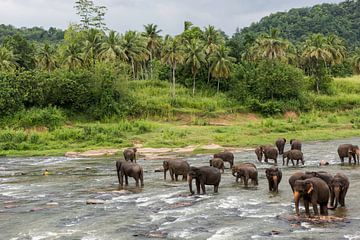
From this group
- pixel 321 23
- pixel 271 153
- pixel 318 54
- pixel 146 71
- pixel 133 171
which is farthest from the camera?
pixel 321 23

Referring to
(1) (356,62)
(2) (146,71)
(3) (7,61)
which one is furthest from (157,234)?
(1) (356,62)

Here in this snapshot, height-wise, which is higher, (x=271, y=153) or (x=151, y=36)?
(x=151, y=36)

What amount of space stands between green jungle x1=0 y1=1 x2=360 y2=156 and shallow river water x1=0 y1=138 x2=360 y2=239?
17.8m

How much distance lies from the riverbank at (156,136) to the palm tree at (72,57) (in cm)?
1960

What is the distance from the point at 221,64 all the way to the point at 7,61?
30.8 meters

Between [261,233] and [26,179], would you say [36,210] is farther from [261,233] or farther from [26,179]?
[26,179]

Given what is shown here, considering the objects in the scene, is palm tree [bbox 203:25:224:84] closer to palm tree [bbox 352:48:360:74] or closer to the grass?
the grass

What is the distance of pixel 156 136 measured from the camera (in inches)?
1842

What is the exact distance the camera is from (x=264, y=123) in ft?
175

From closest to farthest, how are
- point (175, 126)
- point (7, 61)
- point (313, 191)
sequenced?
point (313, 191) < point (175, 126) < point (7, 61)

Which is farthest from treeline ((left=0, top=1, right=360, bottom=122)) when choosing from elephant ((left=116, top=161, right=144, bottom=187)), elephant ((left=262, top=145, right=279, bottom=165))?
elephant ((left=116, top=161, right=144, bottom=187))

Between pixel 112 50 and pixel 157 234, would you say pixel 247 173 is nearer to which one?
pixel 157 234

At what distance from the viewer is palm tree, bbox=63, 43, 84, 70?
7300 centimetres

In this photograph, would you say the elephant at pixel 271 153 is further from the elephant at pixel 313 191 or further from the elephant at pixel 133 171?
the elephant at pixel 313 191
